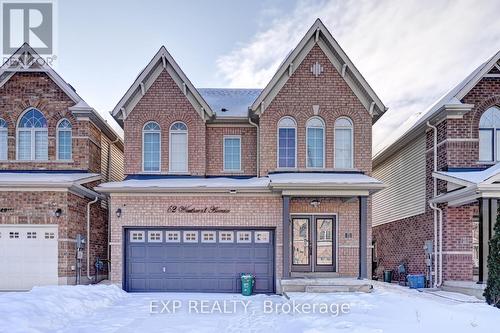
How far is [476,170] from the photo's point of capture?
15219 mm

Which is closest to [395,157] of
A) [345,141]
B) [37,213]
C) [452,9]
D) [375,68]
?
[375,68]

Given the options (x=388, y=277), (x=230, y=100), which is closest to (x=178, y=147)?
(x=230, y=100)

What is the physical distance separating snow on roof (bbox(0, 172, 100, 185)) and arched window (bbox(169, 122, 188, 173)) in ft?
10.2

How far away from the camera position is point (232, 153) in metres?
16.3

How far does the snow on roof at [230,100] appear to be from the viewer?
1656 cm

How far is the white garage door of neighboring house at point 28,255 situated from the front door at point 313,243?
8.52m

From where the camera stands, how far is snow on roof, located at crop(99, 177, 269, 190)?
14.5 m

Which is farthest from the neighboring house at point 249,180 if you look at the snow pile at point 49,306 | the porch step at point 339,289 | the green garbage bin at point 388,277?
the green garbage bin at point 388,277

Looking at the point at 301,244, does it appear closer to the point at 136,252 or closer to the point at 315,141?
the point at 315,141

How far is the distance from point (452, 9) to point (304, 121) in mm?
6703

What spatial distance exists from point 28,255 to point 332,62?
12.9 meters

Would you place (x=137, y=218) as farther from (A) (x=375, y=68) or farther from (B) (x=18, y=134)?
(A) (x=375, y=68)

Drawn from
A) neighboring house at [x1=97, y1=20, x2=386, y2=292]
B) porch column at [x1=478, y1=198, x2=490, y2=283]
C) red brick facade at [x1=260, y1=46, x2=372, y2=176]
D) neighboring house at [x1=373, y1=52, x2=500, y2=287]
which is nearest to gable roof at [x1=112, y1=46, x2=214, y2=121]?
neighboring house at [x1=97, y1=20, x2=386, y2=292]

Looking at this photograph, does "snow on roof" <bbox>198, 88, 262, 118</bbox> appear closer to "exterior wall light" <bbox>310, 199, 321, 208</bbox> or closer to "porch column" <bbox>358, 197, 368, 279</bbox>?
"exterior wall light" <bbox>310, 199, 321, 208</bbox>
